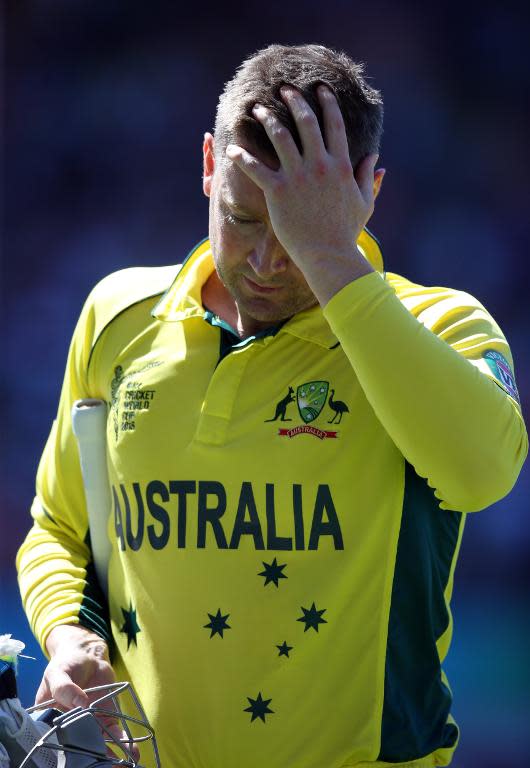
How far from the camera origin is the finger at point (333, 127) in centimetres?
140

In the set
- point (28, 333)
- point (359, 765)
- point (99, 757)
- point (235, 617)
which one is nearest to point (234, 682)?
point (235, 617)

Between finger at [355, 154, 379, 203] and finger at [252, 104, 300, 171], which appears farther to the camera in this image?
finger at [355, 154, 379, 203]

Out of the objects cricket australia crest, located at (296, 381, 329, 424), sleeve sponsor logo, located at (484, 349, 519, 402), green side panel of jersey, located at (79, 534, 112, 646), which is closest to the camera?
sleeve sponsor logo, located at (484, 349, 519, 402)

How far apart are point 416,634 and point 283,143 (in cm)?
69

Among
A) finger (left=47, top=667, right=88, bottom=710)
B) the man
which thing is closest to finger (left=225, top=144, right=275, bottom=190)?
the man

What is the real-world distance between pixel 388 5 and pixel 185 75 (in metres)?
0.82

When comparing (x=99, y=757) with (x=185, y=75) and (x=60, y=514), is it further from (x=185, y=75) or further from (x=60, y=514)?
(x=185, y=75)

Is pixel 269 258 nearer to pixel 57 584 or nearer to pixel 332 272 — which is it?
pixel 332 272

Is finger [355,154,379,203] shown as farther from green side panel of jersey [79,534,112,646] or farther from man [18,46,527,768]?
green side panel of jersey [79,534,112,646]

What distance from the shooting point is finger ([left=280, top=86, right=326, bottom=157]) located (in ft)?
4.52

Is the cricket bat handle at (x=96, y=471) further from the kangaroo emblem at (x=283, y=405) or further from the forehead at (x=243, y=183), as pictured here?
the forehead at (x=243, y=183)

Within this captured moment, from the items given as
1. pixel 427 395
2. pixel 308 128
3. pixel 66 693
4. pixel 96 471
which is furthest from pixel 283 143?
pixel 66 693

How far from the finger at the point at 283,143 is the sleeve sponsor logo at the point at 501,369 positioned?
36cm

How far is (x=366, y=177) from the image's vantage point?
151 cm
